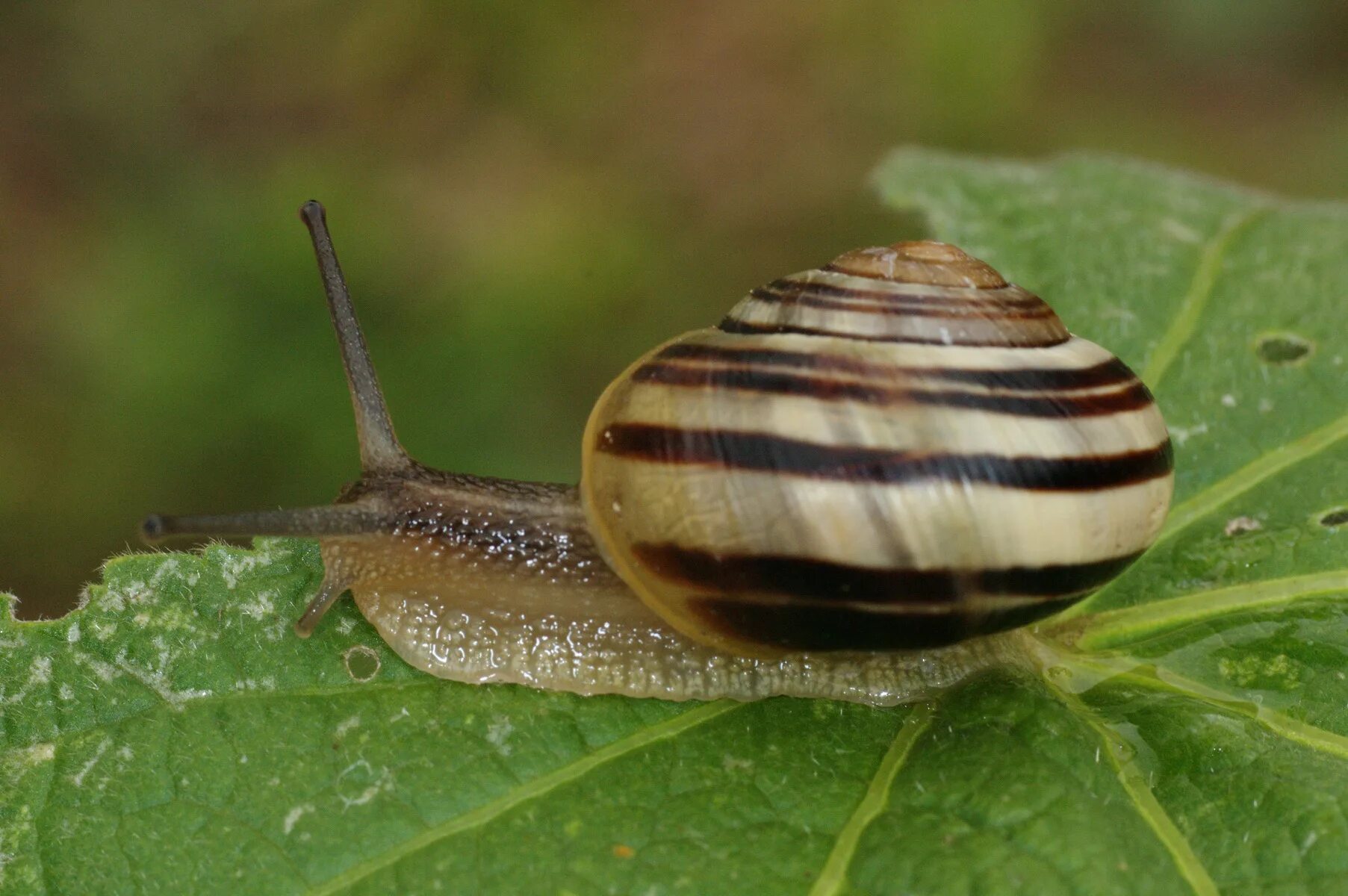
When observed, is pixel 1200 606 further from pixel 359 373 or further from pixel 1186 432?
pixel 359 373

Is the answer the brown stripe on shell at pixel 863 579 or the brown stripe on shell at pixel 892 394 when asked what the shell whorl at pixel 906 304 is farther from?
the brown stripe on shell at pixel 863 579

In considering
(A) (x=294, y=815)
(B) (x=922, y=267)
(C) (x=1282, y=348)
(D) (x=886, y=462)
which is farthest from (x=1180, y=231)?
(A) (x=294, y=815)

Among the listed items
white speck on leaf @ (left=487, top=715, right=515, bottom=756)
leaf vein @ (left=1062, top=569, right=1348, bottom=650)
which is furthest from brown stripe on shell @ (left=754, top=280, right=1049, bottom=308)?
white speck on leaf @ (left=487, top=715, right=515, bottom=756)

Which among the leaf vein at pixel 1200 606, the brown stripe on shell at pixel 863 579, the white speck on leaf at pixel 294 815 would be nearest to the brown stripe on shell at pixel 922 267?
the brown stripe on shell at pixel 863 579

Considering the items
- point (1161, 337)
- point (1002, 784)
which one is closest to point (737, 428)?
point (1002, 784)

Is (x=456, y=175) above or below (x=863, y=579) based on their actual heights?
above

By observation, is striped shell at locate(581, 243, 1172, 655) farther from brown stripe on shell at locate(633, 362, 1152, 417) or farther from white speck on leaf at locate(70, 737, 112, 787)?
white speck on leaf at locate(70, 737, 112, 787)

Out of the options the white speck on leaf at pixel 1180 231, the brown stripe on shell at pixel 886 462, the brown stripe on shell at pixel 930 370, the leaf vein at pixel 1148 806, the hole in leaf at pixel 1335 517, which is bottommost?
the leaf vein at pixel 1148 806

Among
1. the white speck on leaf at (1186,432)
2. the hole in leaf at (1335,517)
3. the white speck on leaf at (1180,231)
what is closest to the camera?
the hole in leaf at (1335,517)
